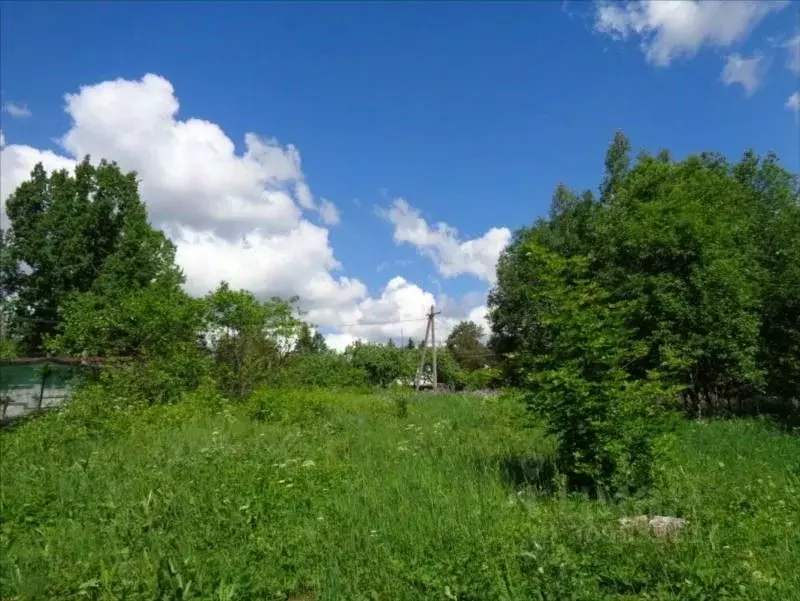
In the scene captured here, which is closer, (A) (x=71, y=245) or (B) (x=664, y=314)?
(B) (x=664, y=314)

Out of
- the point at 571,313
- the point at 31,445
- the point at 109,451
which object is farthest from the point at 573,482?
the point at 31,445

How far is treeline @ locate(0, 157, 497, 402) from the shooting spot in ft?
54.5

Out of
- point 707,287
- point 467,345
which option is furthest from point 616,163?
point 467,345

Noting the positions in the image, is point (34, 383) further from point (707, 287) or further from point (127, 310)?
point (707, 287)

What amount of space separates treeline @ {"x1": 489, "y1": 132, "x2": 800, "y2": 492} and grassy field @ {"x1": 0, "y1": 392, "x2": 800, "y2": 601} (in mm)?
643

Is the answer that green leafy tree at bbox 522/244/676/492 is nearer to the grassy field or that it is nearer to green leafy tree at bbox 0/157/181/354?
the grassy field

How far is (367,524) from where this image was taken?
552 centimetres

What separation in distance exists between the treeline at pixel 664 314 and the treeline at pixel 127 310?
4.14ft

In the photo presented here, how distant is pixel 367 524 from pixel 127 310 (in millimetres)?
14346

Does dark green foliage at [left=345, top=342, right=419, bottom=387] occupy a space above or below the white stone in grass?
above

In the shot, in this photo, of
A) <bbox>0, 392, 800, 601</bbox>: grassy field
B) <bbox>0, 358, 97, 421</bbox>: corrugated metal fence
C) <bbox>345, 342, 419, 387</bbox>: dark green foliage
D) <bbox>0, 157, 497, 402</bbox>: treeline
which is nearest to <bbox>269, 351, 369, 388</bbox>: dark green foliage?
<bbox>0, 157, 497, 402</bbox>: treeline

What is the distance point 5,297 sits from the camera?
29.7 meters

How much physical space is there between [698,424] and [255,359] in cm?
1219

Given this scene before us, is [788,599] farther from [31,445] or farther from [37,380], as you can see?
[37,380]
